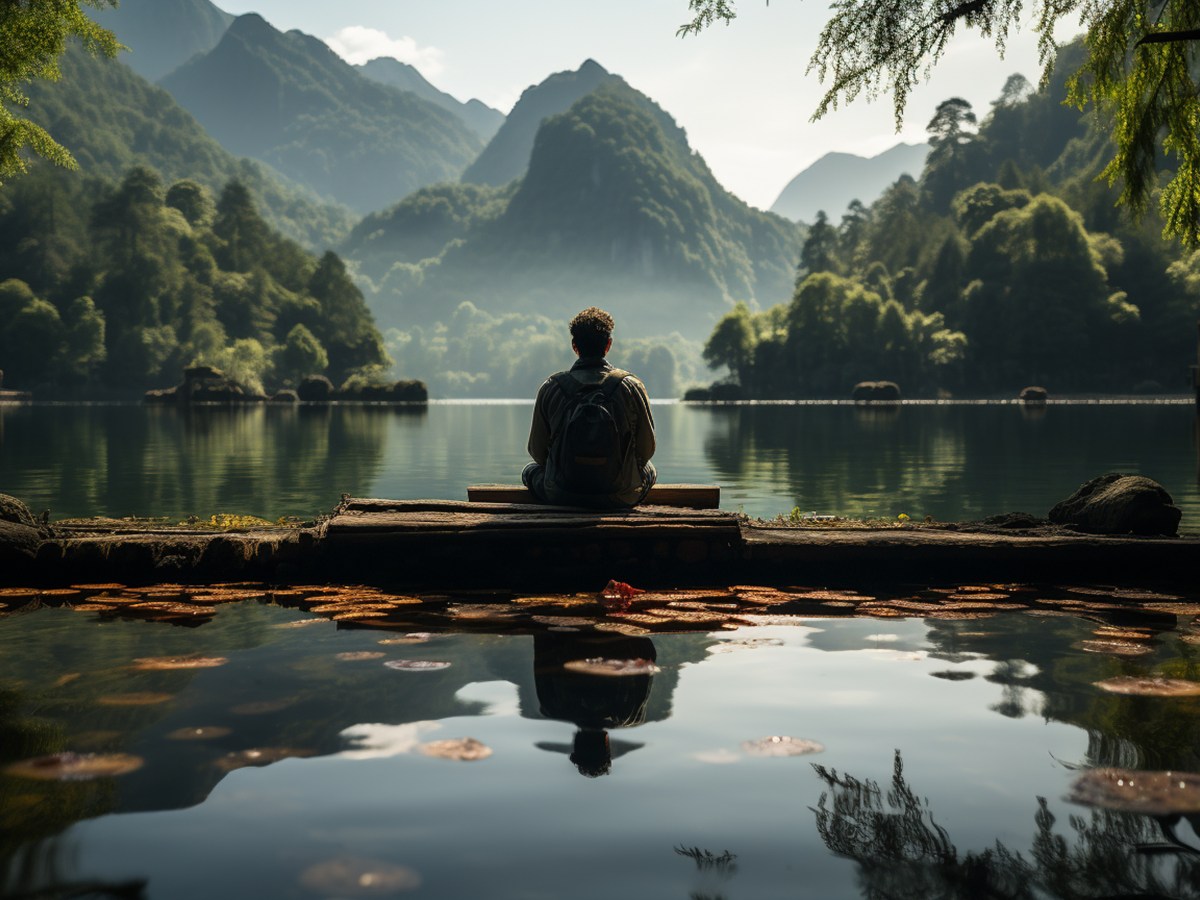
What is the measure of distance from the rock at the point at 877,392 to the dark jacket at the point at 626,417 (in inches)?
4521

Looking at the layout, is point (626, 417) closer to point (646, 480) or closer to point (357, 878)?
point (646, 480)

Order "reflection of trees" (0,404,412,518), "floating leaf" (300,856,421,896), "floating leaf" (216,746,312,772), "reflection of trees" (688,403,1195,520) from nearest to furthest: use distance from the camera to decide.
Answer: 1. "floating leaf" (300,856,421,896)
2. "floating leaf" (216,746,312,772)
3. "reflection of trees" (0,404,412,518)
4. "reflection of trees" (688,403,1195,520)

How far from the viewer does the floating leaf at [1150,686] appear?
5866mm

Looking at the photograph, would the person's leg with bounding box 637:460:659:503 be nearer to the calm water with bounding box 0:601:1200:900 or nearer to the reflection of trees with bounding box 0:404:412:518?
the calm water with bounding box 0:601:1200:900

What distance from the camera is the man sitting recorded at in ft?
31.0

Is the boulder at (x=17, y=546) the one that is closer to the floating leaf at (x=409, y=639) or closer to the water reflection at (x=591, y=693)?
the floating leaf at (x=409, y=639)

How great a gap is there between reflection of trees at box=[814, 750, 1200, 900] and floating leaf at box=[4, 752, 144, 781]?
9.49ft

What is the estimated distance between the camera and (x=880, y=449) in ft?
131

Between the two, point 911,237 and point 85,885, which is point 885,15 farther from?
point 911,237

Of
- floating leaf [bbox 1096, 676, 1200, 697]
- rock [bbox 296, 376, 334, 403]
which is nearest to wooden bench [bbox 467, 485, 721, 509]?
floating leaf [bbox 1096, 676, 1200, 697]

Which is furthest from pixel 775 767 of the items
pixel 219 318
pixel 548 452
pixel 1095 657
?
pixel 219 318

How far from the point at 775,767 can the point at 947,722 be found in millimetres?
1174

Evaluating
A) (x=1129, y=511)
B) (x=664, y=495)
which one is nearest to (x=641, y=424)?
(x=664, y=495)

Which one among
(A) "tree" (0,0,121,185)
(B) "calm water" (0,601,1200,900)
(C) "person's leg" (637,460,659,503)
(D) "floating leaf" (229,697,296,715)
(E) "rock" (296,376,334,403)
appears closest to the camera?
(B) "calm water" (0,601,1200,900)
